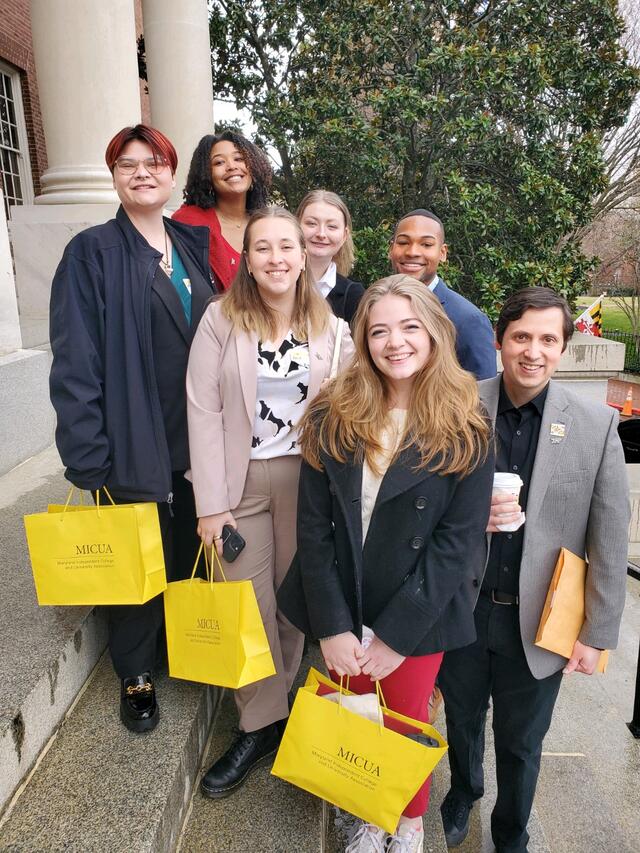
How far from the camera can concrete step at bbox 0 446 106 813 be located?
1950 mm

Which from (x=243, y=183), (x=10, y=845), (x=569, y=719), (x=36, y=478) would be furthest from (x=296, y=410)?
(x=569, y=719)

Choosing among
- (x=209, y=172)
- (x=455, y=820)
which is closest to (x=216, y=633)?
(x=455, y=820)

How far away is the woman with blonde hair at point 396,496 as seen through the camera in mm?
1861

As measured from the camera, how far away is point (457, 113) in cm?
727

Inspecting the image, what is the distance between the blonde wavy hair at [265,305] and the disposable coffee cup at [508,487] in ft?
2.70

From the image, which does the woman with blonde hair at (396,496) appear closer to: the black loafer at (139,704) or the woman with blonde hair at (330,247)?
the black loafer at (139,704)

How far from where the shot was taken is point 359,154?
740 cm

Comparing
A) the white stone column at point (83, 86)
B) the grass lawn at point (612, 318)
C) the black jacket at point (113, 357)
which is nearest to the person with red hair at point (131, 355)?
the black jacket at point (113, 357)

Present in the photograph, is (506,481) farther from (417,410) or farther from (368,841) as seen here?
(368,841)

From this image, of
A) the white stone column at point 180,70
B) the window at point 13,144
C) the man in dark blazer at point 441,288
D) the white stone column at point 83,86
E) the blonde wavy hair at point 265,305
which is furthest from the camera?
the window at point 13,144

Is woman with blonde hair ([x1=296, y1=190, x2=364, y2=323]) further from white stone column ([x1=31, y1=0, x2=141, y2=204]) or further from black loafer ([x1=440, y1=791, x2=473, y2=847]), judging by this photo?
white stone column ([x1=31, y1=0, x2=141, y2=204])

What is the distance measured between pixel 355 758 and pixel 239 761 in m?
0.68

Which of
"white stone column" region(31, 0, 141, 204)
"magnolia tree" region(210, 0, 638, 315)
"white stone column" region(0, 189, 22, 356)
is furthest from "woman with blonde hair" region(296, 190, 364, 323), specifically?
"magnolia tree" region(210, 0, 638, 315)

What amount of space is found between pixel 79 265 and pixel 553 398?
65.1 inches
